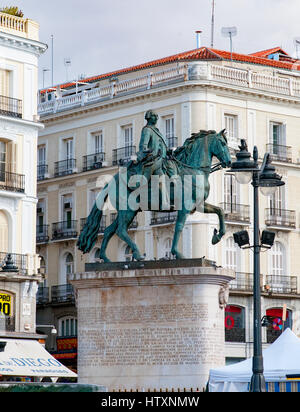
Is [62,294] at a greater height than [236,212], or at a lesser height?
lesser

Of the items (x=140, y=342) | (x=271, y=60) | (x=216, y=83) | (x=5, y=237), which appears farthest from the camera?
(x=271, y=60)

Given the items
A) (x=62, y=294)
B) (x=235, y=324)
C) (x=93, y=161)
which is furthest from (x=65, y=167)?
(x=235, y=324)

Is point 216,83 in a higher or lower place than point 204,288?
higher

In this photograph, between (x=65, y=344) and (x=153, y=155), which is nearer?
(x=153, y=155)

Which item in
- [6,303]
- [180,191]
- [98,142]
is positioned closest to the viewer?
[180,191]

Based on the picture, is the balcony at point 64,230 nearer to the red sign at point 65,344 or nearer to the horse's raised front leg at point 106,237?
the red sign at point 65,344

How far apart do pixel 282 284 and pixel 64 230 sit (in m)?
11.8

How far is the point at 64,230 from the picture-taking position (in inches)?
2616

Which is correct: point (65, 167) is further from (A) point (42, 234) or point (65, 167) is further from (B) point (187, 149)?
(B) point (187, 149)

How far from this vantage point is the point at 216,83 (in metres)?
61.7

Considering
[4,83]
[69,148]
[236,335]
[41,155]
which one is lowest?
[236,335]

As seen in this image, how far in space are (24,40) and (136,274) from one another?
93.0ft

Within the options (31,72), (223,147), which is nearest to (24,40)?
(31,72)

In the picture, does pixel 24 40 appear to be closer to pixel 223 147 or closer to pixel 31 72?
pixel 31 72
